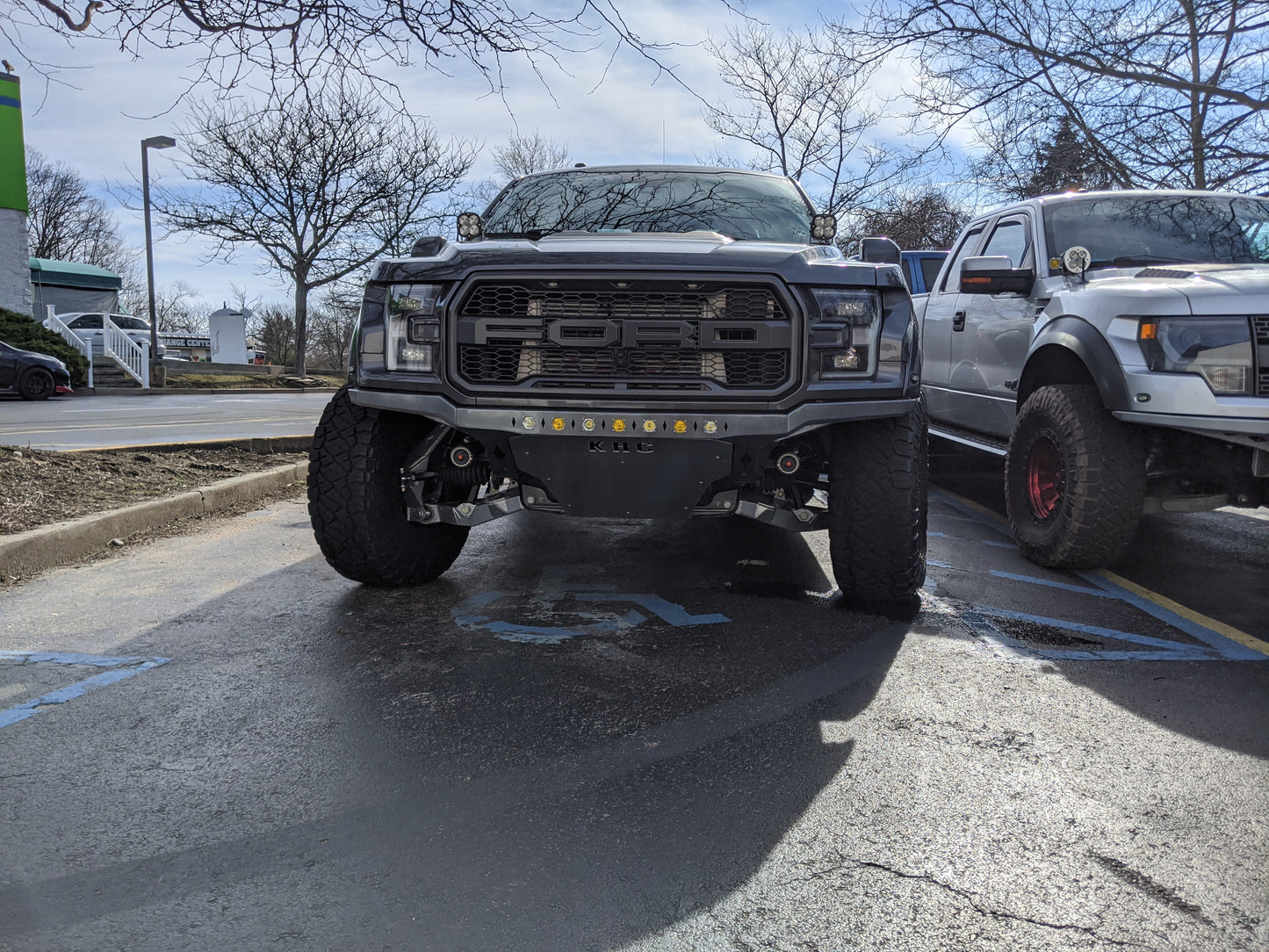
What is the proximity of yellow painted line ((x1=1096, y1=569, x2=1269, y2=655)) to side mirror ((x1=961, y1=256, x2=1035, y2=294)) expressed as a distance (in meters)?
1.76

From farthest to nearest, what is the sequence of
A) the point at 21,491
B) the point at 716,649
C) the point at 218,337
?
the point at 218,337 → the point at 21,491 → the point at 716,649

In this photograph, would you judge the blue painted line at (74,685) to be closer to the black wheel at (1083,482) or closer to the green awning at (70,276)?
the black wheel at (1083,482)

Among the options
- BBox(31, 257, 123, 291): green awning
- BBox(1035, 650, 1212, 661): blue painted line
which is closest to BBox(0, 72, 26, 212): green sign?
BBox(31, 257, 123, 291): green awning

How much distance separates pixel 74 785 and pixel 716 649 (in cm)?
206

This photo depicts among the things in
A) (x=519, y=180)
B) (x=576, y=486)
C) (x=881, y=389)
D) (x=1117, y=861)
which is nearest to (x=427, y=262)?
(x=576, y=486)

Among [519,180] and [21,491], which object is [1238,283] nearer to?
[519,180]

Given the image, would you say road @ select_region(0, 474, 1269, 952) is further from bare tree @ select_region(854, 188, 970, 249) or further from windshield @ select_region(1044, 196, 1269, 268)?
bare tree @ select_region(854, 188, 970, 249)

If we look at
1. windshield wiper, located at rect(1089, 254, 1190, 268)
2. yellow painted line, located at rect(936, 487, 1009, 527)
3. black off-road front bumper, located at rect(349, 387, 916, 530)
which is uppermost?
windshield wiper, located at rect(1089, 254, 1190, 268)

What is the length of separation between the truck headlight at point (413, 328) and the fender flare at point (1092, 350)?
312 cm

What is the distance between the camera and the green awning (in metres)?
38.7

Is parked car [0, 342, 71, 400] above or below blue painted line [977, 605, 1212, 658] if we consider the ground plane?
above

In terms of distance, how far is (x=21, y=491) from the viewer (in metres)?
5.95

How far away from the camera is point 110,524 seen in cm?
557

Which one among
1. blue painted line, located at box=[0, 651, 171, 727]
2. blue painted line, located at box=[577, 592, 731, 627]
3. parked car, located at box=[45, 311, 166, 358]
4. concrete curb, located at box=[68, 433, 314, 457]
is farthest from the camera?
parked car, located at box=[45, 311, 166, 358]
